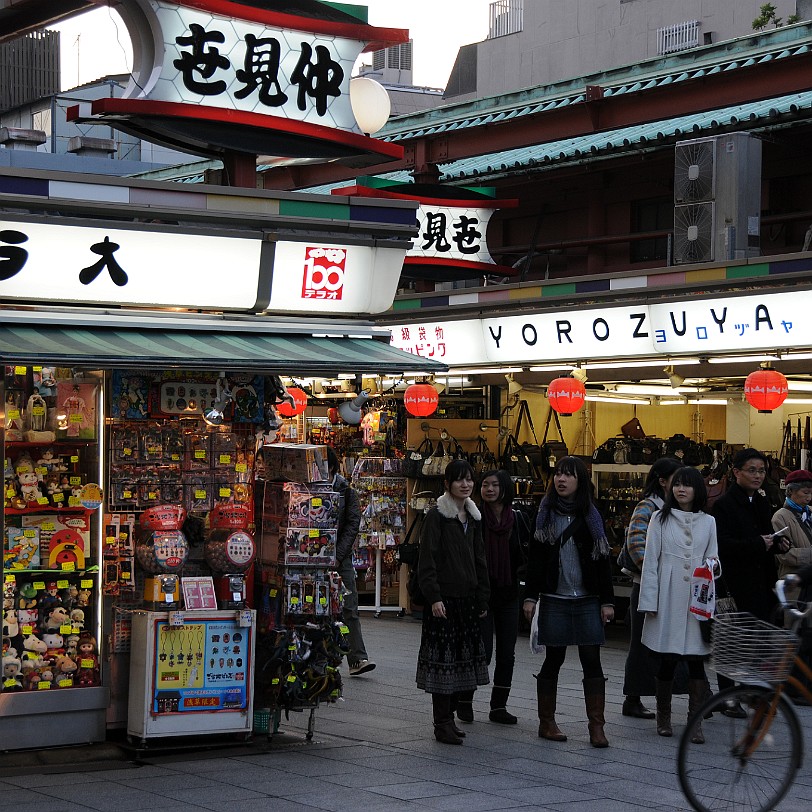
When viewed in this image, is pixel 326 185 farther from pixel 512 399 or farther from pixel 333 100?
pixel 333 100

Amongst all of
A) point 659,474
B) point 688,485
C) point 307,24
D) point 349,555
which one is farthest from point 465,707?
point 307,24

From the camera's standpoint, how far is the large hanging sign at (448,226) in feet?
54.6

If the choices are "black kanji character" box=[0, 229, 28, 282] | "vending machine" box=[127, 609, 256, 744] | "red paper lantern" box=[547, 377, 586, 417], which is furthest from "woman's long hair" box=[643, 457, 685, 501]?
"black kanji character" box=[0, 229, 28, 282]

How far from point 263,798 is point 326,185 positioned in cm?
1492

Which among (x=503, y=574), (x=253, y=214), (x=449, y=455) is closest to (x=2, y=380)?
(x=253, y=214)

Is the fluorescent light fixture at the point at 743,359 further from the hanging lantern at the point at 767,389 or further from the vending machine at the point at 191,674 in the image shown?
the vending machine at the point at 191,674

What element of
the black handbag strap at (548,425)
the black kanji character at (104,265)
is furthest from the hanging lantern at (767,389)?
the black kanji character at (104,265)

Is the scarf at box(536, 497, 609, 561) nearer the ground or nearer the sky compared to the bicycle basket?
nearer the sky

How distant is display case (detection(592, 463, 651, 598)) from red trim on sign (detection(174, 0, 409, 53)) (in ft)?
23.2

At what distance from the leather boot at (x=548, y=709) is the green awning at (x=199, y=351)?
243 centimetres

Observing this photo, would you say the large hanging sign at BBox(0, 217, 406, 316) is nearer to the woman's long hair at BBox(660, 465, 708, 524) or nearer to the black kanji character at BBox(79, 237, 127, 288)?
the black kanji character at BBox(79, 237, 127, 288)

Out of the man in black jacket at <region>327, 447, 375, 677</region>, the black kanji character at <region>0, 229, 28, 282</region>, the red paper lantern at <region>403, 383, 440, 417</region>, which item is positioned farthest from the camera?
the red paper lantern at <region>403, 383, 440, 417</region>

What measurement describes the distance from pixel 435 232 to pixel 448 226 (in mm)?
200

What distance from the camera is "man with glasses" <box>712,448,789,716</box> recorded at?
34.3 ft
